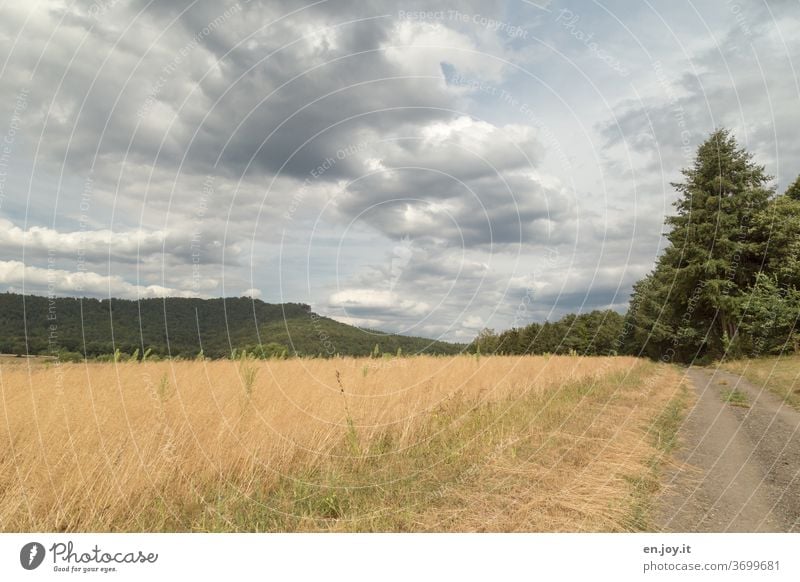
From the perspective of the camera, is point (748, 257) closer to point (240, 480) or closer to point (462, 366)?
point (462, 366)

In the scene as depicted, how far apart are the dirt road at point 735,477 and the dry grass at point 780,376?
360cm

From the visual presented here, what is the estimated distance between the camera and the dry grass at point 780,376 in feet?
46.3

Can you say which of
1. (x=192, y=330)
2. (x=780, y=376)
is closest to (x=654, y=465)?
(x=192, y=330)

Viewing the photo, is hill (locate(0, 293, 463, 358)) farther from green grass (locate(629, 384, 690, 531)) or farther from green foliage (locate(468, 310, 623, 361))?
green foliage (locate(468, 310, 623, 361))

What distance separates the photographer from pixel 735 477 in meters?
6.11

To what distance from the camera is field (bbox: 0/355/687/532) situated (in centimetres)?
463

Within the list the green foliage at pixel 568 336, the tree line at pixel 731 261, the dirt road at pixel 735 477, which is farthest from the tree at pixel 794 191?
the dirt road at pixel 735 477

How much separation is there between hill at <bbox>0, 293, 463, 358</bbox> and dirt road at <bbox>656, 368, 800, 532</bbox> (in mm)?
10135

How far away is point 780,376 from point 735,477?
1681 centimetres

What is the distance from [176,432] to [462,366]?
9.72 meters

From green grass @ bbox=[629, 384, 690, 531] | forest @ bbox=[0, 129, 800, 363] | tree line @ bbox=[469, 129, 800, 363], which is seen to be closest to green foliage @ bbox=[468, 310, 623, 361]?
forest @ bbox=[0, 129, 800, 363]

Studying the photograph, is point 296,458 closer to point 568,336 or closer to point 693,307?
point 693,307

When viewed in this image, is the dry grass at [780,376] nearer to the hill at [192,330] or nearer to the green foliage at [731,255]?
the green foliage at [731,255]
